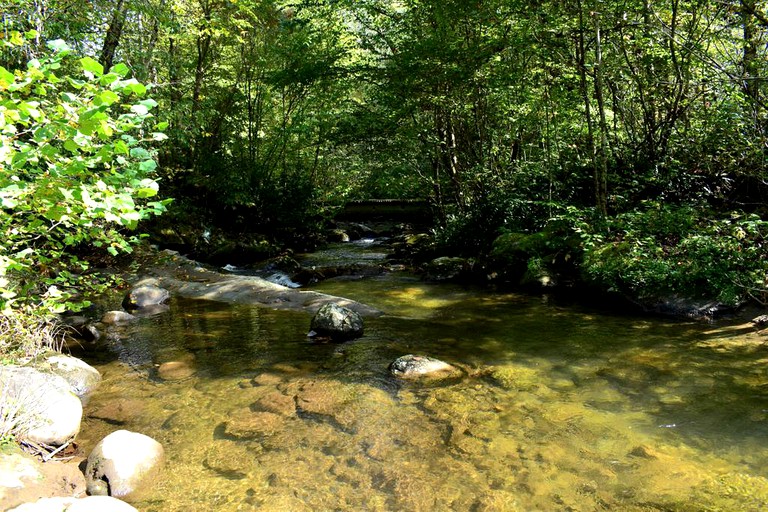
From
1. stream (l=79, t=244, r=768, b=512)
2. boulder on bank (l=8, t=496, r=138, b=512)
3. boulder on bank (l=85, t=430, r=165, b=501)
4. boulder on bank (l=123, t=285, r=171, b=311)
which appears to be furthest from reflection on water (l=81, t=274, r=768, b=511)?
boulder on bank (l=123, t=285, r=171, b=311)

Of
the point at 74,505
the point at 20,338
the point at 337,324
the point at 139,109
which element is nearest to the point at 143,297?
the point at 337,324

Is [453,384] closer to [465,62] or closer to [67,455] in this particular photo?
[67,455]

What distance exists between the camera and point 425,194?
15.0 metres

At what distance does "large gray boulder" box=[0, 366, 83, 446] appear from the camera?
3.40m

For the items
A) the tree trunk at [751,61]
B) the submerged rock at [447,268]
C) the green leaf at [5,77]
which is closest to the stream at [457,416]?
the green leaf at [5,77]

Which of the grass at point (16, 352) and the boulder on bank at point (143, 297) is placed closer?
the grass at point (16, 352)

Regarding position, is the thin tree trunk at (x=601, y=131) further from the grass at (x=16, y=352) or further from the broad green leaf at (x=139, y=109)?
the grass at (x=16, y=352)

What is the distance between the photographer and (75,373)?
198 inches

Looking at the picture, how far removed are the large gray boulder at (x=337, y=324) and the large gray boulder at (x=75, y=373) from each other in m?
2.72

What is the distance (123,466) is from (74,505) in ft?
2.55

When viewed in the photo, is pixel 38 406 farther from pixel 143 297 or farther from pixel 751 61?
pixel 751 61

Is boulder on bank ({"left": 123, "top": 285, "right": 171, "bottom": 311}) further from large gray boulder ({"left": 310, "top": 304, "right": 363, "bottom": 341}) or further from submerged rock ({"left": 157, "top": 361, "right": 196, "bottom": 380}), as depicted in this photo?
large gray boulder ({"left": 310, "top": 304, "right": 363, "bottom": 341})

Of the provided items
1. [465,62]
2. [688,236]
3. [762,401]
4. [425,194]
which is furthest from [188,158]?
[762,401]

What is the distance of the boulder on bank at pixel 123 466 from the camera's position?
3268 millimetres
